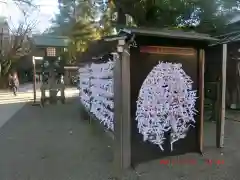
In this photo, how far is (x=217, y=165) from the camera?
479 cm

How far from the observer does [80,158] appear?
5281mm

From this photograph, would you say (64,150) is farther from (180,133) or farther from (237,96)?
(237,96)

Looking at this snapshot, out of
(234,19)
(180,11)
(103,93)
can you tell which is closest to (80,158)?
(103,93)

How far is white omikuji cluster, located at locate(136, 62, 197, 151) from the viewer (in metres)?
4.79

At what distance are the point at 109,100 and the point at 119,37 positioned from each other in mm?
1818

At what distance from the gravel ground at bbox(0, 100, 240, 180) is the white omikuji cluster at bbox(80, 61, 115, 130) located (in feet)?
2.05

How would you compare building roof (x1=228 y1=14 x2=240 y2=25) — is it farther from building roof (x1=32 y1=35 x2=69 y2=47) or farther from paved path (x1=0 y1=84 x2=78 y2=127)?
building roof (x1=32 y1=35 x2=69 y2=47)

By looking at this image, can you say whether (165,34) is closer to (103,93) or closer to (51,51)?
(103,93)

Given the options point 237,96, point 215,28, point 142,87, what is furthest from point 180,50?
point 237,96

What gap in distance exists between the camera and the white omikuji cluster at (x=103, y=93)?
572cm

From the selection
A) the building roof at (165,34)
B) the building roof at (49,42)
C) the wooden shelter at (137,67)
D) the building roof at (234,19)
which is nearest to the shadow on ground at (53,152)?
the wooden shelter at (137,67)

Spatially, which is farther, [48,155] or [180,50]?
[48,155]

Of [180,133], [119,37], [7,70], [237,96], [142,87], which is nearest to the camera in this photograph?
[119,37]
